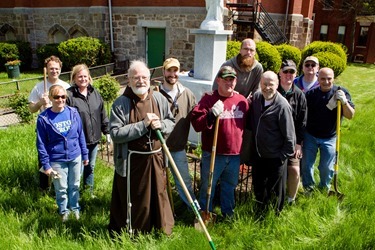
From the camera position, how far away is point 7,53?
685 inches

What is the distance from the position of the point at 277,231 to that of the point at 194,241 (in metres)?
0.92

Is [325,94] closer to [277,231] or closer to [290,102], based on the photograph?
[290,102]

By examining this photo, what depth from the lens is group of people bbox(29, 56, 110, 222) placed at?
3.58 metres

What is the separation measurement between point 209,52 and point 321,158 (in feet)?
9.42

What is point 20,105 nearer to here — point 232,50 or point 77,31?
point 232,50

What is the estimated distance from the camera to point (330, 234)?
10.9ft

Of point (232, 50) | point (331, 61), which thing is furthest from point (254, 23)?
point (232, 50)

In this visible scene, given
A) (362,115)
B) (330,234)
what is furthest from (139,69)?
(362,115)

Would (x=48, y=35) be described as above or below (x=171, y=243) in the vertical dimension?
above

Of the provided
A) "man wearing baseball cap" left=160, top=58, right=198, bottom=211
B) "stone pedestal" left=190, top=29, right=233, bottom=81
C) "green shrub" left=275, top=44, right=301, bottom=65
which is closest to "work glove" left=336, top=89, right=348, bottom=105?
"man wearing baseball cap" left=160, top=58, right=198, bottom=211

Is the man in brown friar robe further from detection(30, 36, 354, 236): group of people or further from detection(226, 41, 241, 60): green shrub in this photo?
detection(226, 41, 241, 60): green shrub

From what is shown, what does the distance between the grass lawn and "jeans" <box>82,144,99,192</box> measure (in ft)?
0.61

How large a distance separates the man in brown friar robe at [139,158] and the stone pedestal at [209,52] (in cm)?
287

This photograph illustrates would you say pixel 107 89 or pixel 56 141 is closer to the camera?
pixel 56 141
